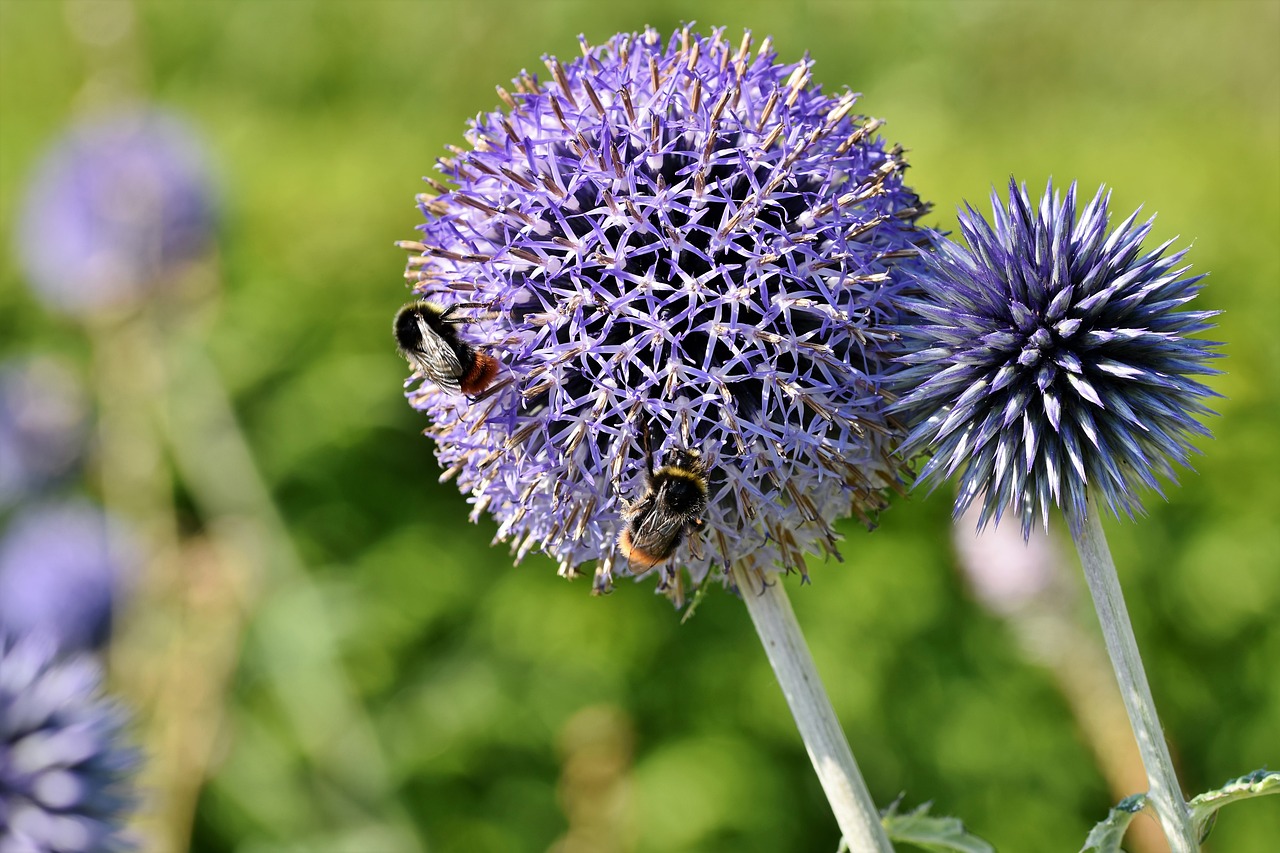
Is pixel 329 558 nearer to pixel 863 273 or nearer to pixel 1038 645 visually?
pixel 1038 645

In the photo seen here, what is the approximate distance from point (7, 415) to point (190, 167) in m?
1.47

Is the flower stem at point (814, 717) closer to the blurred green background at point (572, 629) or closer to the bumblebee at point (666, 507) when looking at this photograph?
the bumblebee at point (666, 507)

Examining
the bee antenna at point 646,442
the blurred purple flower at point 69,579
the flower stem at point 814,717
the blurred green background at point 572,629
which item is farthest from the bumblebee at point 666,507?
the blurred purple flower at point 69,579

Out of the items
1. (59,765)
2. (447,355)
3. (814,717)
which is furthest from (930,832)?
(59,765)

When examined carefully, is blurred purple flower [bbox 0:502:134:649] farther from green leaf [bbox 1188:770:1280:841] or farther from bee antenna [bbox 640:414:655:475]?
green leaf [bbox 1188:770:1280:841]

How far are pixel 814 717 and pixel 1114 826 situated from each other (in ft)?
1.62

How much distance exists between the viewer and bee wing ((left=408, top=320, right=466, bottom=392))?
1898mm

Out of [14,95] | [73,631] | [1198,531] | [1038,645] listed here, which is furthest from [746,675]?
[14,95]

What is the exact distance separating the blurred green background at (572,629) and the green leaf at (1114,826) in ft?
6.36

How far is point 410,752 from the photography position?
4.88 metres

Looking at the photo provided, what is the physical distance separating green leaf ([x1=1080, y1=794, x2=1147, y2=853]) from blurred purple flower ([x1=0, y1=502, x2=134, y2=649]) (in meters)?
4.03

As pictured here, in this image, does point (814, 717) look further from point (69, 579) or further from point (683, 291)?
point (69, 579)

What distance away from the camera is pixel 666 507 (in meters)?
1.86

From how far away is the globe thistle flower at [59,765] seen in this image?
2.84 metres
